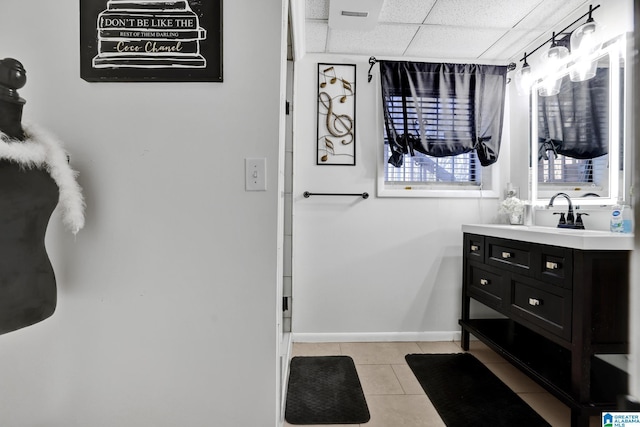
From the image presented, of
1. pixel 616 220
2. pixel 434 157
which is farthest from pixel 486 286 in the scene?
pixel 434 157

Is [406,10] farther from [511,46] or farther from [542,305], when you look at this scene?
[542,305]

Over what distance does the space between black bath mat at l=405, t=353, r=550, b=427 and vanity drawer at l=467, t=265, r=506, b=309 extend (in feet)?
1.48

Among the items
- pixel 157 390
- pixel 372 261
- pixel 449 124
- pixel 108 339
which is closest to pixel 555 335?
pixel 372 261

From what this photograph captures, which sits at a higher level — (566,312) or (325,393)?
(566,312)

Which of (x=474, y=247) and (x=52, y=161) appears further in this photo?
(x=474, y=247)

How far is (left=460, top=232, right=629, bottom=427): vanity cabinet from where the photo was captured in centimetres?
152

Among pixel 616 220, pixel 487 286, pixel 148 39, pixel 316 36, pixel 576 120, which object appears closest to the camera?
pixel 148 39

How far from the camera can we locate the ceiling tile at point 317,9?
2.06 m

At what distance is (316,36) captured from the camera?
2439 millimetres

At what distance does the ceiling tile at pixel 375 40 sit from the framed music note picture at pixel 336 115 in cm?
16

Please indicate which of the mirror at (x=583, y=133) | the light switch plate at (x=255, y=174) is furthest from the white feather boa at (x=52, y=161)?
the mirror at (x=583, y=133)

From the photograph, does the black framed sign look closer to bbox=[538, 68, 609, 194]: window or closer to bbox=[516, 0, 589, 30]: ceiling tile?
bbox=[516, 0, 589, 30]: ceiling tile

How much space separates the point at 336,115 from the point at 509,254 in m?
1.59

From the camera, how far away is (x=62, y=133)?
4.39 ft
